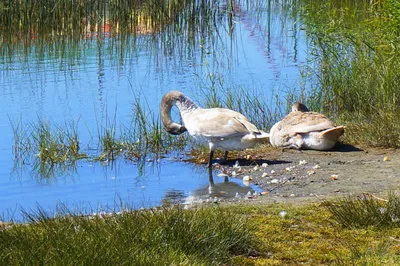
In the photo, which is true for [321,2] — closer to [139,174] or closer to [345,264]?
[139,174]

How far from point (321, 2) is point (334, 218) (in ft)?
50.2

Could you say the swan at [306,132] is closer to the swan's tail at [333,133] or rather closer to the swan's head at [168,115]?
the swan's tail at [333,133]

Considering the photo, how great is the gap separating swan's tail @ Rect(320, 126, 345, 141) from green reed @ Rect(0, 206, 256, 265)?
5.15m

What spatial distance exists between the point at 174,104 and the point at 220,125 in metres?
1.19

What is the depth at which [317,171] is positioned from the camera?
11.0 metres

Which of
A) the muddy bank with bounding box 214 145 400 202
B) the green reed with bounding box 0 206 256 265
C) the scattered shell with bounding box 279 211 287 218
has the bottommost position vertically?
the muddy bank with bounding box 214 145 400 202

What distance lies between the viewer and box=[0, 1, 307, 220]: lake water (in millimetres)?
10664

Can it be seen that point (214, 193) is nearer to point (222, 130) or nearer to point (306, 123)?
point (222, 130)

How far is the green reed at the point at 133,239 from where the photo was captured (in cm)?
559

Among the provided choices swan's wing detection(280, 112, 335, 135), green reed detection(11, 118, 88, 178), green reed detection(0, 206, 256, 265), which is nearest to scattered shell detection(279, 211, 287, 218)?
green reed detection(0, 206, 256, 265)

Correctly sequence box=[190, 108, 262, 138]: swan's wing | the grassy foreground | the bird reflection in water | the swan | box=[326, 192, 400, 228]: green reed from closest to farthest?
the grassy foreground
box=[326, 192, 400, 228]: green reed
the bird reflection in water
box=[190, 108, 262, 138]: swan's wing
the swan

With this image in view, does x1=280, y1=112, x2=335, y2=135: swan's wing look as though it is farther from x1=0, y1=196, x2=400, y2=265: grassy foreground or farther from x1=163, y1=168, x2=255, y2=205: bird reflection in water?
x1=0, y1=196, x2=400, y2=265: grassy foreground

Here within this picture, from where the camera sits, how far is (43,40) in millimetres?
21984

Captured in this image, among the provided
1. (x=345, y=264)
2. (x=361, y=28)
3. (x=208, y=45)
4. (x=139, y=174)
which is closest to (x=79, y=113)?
(x=139, y=174)
